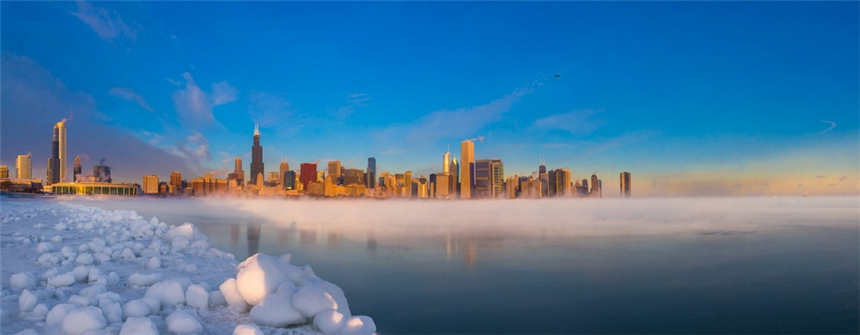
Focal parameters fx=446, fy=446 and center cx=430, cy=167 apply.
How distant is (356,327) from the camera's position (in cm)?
375

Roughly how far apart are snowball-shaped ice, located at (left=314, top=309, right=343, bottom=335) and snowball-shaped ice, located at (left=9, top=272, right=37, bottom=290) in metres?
2.68

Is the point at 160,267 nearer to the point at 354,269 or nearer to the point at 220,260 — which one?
the point at 220,260

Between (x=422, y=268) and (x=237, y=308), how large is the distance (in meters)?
7.22

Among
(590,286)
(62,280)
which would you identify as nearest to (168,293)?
(62,280)

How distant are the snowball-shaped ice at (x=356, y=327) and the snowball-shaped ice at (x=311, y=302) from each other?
232 millimetres

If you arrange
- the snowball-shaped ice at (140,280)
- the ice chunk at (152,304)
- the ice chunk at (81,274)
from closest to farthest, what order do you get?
the ice chunk at (152,304), the ice chunk at (81,274), the snowball-shaped ice at (140,280)

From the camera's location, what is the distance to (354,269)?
35.2 feet

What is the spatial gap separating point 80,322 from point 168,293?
90 centimetres

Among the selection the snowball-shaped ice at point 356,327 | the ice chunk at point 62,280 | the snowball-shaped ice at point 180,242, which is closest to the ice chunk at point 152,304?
the ice chunk at point 62,280

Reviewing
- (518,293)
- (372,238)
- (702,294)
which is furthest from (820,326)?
(372,238)

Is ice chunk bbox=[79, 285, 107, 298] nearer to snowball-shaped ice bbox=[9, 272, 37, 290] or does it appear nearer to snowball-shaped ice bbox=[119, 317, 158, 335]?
snowball-shaped ice bbox=[9, 272, 37, 290]

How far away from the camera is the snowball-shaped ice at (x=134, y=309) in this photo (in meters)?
3.38

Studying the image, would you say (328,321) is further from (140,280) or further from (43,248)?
(43,248)

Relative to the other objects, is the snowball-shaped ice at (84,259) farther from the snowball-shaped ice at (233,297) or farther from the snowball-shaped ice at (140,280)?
the snowball-shaped ice at (233,297)
